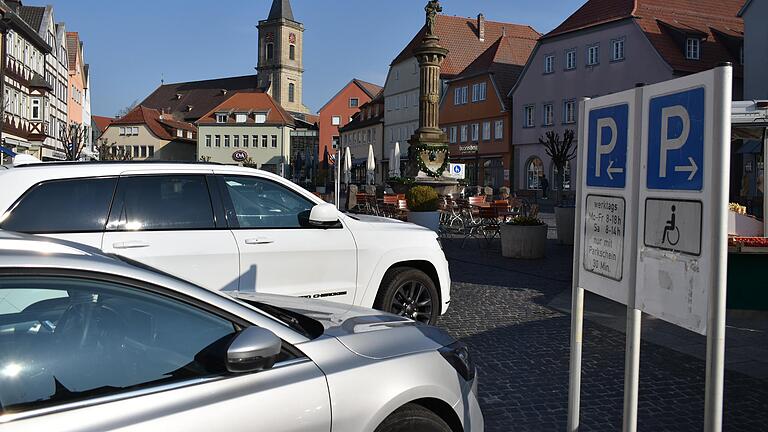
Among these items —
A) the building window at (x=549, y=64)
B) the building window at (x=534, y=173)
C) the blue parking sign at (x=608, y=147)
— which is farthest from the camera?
the building window at (x=534, y=173)

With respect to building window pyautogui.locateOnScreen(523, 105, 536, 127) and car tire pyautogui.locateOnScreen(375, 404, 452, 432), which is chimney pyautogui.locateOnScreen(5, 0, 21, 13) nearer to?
building window pyautogui.locateOnScreen(523, 105, 536, 127)

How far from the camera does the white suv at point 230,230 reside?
5.07m

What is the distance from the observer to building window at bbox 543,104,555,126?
151 ft

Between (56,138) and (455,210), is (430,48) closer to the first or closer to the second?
(455,210)

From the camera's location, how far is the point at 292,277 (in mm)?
6035

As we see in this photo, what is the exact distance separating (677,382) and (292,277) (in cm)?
325

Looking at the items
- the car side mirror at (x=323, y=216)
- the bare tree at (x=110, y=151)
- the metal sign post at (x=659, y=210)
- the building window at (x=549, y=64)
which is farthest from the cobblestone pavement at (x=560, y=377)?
the bare tree at (x=110, y=151)

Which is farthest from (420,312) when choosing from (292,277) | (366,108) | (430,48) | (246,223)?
(366,108)

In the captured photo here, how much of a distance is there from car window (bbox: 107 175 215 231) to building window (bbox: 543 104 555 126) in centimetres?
4245

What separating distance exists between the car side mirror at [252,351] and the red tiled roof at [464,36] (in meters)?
58.2

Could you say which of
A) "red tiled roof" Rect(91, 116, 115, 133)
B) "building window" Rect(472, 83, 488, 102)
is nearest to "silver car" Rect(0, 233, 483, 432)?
"building window" Rect(472, 83, 488, 102)

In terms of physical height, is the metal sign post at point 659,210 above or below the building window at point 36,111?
below

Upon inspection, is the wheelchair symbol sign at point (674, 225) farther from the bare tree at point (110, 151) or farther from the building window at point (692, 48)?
the bare tree at point (110, 151)

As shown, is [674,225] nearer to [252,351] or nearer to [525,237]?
[252,351]
